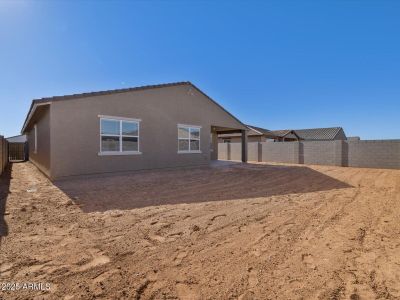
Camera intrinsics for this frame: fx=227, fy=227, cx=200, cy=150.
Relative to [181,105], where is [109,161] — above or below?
below

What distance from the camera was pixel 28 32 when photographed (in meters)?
8.74

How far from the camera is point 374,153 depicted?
51.6 ft

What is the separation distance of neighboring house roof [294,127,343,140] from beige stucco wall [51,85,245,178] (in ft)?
97.1

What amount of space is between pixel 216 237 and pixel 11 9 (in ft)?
30.6

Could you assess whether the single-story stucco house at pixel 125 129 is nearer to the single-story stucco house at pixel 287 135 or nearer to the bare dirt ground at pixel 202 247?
the bare dirt ground at pixel 202 247

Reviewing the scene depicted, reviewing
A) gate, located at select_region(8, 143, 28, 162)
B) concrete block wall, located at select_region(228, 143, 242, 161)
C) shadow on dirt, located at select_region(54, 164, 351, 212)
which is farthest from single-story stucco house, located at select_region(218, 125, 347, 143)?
gate, located at select_region(8, 143, 28, 162)

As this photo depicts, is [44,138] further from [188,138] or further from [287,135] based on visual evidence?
[287,135]

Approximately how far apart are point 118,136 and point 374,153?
1678cm

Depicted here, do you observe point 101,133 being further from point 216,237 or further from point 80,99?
point 216,237

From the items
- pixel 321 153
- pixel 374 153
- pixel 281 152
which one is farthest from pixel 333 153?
pixel 281 152

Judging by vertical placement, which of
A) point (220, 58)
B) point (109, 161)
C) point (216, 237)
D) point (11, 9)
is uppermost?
point (220, 58)

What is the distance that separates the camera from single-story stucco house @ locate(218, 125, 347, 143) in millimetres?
30183

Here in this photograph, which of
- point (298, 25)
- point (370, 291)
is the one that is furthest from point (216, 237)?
point (298, 25)

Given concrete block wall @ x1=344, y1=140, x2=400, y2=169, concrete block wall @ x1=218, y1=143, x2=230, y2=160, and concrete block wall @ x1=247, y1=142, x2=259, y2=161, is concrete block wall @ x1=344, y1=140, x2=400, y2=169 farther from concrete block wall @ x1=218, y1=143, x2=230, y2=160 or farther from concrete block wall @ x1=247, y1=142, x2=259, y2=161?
concrete block wall @ x1=218, y1=143, x2=230, y2=160
